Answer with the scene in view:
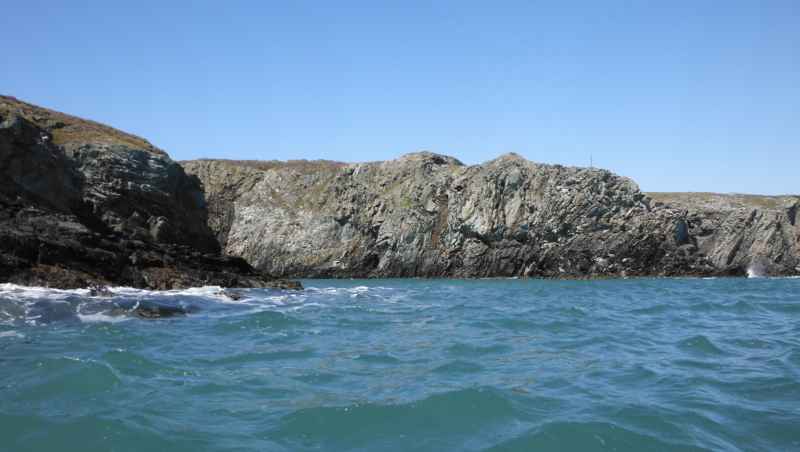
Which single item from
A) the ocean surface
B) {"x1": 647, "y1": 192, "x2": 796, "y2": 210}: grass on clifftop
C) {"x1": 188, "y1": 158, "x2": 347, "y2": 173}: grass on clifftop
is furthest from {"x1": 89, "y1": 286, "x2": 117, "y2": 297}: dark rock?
{"x1": 647, "y1": 192, "x2": 796, "y2": 210}: grass on clifftop

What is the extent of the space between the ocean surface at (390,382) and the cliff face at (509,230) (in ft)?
104

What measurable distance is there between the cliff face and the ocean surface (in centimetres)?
3173

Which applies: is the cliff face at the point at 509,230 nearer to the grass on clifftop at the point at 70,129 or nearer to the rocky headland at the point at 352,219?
the rocky headland at the point at 352,219

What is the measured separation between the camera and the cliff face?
47.2m

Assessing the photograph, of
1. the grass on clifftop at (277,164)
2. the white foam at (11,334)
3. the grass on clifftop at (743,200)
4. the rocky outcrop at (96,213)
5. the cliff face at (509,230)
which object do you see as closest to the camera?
the white foam at (11,334)

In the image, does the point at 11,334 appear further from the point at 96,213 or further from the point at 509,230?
the point at 509,230

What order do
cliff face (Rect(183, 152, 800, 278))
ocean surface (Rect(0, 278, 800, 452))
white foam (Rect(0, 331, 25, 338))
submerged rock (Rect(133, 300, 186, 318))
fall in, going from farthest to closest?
cliff face (Rect(183, 152, 800, 278))
submerged rock (Rect(133, 300, 186, 318))
white foam (Rect(0, 331, 25, 338))
ocean surface (Rect(0, 278, 800, 452))

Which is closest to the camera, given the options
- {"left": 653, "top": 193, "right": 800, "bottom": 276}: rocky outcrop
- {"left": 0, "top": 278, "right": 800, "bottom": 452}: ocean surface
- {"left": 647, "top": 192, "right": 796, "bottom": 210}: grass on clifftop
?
{"left": 0, "top": 278, "right": 800, "bottom": 452}: ocean surface

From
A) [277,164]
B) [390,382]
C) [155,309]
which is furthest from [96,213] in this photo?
[277,164]

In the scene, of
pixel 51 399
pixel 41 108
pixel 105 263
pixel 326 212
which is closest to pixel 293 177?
→ pixel 326 212

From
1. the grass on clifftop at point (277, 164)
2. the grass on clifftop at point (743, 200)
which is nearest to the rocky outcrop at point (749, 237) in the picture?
the grass on clifftop at point (743, 200)

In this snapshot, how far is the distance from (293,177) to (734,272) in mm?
52177

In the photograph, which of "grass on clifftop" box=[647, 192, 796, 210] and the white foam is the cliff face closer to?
"grass on clifftop" box=[647, 192, 796, 210]

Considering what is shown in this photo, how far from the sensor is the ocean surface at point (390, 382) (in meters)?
6.31
